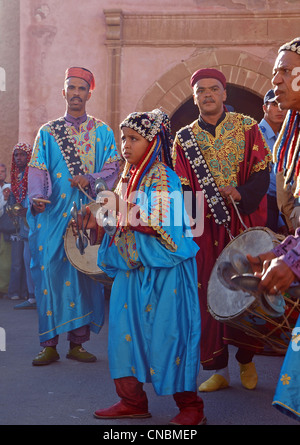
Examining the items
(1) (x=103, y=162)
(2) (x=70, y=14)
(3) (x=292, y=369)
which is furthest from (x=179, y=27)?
(3) (x=292, y=369)

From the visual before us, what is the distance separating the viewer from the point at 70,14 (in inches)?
436

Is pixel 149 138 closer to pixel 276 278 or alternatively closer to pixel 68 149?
pixel 276 278

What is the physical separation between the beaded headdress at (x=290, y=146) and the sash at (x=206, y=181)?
1.45 meters

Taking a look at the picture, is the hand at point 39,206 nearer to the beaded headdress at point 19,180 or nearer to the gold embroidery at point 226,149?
the gold embroidery at point 226,149

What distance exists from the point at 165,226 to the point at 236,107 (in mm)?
9974

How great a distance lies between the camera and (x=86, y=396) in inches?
179

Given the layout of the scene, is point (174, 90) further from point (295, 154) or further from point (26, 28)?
point (295, 154)

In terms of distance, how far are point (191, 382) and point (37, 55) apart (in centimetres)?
822

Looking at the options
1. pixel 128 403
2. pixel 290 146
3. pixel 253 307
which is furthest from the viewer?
pixel 128 403

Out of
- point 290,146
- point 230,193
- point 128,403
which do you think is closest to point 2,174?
point 230,193

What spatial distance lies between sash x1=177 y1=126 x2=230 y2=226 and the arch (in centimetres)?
601

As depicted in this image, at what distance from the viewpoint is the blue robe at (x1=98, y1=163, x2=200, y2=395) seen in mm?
3812

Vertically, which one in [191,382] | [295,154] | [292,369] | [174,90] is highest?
A: [174,90]
